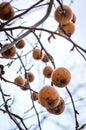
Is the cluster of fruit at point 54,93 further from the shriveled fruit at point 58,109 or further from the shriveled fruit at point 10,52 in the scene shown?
the shriveled fruit at point 10,52

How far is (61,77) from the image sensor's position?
1567 millimetres

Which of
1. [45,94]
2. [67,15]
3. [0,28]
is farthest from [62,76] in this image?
[0,28]

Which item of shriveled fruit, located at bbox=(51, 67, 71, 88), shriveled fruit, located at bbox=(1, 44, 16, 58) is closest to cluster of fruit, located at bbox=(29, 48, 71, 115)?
shriveled fruit, located at bbox=(51, 67, 71, 88)

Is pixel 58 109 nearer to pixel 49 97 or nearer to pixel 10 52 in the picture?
pixel 49 97

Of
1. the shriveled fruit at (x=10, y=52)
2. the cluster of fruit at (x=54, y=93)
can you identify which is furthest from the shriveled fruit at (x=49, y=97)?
the shriveled fruit at (x=10, y=52)

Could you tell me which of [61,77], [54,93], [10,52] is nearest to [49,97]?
[54,93]

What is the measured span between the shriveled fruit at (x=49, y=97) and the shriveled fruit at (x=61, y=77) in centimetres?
7

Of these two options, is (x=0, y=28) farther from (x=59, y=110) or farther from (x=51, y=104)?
(x=59, y=110)

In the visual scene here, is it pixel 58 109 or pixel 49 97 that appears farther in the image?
pixel 58 109

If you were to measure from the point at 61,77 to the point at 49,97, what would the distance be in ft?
0.49

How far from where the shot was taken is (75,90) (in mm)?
7176

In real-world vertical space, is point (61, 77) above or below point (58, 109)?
above

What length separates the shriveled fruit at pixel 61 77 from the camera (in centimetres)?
157

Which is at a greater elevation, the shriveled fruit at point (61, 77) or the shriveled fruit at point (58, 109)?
the shriveled fruit at point (61, 77)
